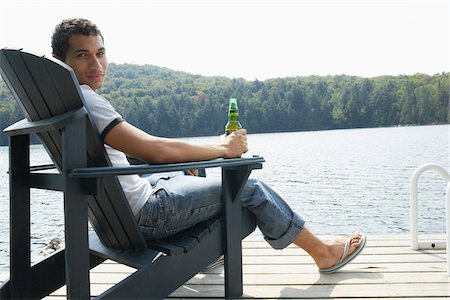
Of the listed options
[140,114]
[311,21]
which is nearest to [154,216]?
[140,114]

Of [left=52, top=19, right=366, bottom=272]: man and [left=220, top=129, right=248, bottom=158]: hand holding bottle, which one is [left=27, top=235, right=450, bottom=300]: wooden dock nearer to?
[left=52, top=19, right=366, bottom=272]: man

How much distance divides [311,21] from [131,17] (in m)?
17.5


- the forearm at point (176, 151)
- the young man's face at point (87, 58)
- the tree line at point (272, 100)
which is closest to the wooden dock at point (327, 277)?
the forearm at point (176, 151)

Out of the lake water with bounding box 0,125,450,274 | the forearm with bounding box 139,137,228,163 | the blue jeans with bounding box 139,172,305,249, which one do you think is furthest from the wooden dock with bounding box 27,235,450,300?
the lake water with bounding box 0,125,450,274

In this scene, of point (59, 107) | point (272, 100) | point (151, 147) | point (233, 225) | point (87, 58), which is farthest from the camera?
point (272, 100)

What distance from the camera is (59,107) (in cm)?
160

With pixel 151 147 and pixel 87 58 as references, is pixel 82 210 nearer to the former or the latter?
pixel 151 147

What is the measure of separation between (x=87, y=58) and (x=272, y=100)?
26963 millimetres

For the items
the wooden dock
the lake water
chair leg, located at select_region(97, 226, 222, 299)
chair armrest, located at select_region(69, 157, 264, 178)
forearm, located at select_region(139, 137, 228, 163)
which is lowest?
the lake water

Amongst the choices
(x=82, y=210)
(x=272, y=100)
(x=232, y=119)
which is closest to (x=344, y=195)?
(x=232, y=119)

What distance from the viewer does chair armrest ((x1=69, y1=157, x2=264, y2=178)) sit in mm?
1496

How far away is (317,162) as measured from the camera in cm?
2052

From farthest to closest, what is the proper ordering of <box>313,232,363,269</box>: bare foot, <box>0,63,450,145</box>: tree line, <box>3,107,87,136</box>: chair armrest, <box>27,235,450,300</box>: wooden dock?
<box>0,63,450,145</box>: tree line < <box>313,232,363,269</box>: bare foot < <box>27,235,450,300</box>: wooden dock < <box>3,107,87,136</box>: chair armrest

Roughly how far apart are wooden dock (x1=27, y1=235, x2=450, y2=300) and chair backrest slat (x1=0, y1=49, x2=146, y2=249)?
0.53m
